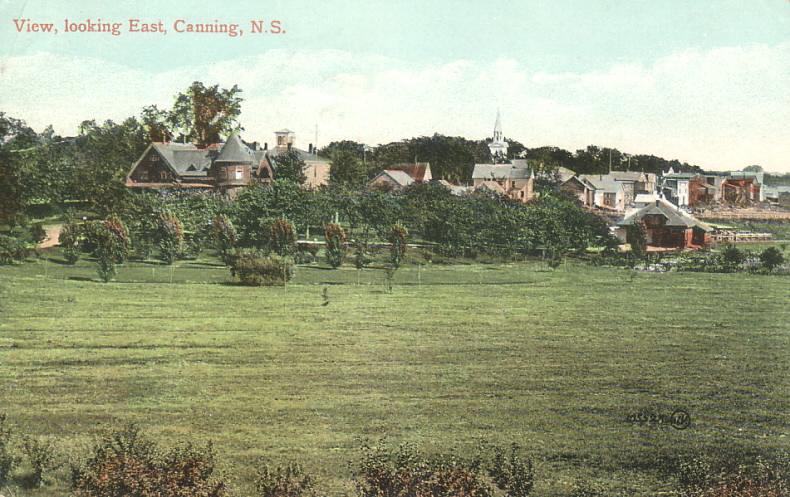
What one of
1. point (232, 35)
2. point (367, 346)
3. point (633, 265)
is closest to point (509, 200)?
point (633, 265)

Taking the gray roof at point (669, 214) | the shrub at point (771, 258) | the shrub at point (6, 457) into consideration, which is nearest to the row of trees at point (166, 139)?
the gray roof at point (669, 214)

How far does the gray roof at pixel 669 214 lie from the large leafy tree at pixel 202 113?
2.77 metres

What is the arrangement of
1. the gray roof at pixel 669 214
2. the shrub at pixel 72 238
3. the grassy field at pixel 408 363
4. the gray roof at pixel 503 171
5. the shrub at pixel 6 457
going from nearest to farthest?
the grassy field at pixel 408 363 < the shrub at pixel 6 457 < the gray roof at pixel 503 171 < the gray roof at pixel 669 214 < the shrub at pixel 72 238

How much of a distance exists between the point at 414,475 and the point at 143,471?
1643 millimetres

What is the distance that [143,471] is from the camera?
4641mm

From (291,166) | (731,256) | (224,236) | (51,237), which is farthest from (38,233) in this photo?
(731,256)

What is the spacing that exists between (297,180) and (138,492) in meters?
2.21

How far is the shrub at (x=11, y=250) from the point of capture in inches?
211

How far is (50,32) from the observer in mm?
5074

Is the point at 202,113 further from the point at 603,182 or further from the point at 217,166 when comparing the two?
the point at 603,182

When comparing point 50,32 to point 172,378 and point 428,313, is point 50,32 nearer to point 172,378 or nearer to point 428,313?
point 172,378

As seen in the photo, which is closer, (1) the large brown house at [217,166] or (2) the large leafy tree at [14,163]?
(1) the large brown house at [217,166]

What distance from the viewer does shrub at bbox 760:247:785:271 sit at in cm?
512

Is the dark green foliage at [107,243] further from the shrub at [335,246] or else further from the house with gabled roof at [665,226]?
the house with gabled roof at [665,226]
